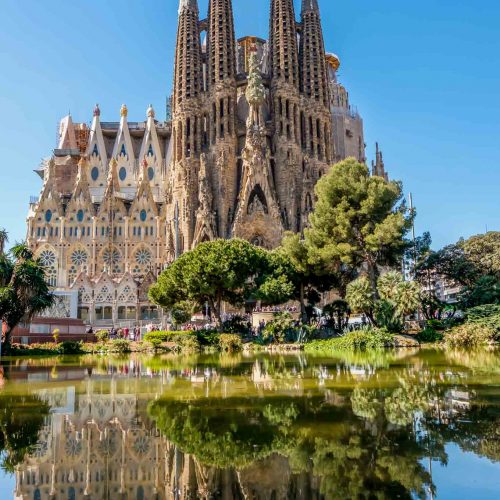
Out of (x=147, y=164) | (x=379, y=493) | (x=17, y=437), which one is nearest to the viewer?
(x=379, y=493)

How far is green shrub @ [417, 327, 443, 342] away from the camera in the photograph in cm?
3275

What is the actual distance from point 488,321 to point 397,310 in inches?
207

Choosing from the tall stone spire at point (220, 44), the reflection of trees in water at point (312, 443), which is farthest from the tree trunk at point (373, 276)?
the tall stone spire at point (220, 44)

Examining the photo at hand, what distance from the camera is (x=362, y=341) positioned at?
30.9 meters

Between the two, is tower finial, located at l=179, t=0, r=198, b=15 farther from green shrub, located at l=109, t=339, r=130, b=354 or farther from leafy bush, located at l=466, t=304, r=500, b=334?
leafy bush, located at l=466, t=304, r=500, b=334

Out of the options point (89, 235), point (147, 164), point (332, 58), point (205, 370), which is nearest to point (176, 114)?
point (147, 164)

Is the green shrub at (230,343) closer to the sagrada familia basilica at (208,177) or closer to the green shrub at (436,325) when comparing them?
the green shrub at (436,325)

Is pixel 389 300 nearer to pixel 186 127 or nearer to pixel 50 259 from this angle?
pixel 186 127

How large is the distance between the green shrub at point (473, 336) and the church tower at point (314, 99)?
3106cm

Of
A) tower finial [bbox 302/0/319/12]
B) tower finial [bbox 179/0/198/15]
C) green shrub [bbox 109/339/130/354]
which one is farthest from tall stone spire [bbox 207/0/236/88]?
green shrub [bbox 109/339/130/354]

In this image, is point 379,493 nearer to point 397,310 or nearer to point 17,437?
point 17,437

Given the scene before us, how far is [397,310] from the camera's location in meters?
32.7

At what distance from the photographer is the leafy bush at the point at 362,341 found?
3069 centimetres

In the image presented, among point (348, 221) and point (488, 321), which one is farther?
point (348, 221)
